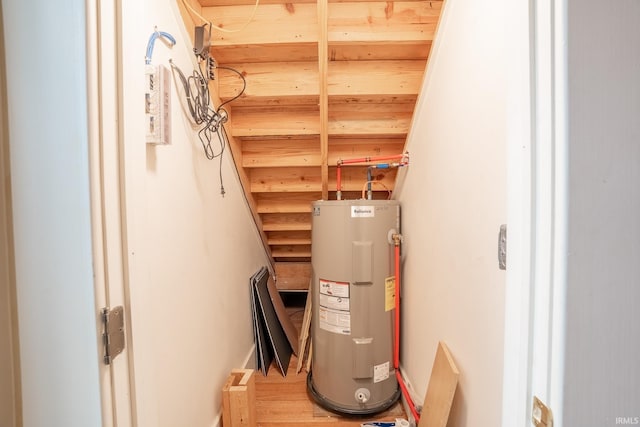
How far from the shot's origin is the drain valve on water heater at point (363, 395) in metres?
1.51

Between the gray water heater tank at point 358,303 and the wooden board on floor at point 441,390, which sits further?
the gray water heater tank at point 358,303

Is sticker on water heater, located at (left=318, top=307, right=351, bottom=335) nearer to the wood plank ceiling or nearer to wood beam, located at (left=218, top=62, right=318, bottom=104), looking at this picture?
the wood plank ceiling

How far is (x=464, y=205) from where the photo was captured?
3.14ft

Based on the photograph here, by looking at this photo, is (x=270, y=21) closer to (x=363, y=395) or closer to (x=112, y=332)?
(x=112, y=332)

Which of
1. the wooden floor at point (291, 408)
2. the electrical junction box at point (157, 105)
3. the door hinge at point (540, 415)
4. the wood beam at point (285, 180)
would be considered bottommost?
the wooden floor at point (291, 408)

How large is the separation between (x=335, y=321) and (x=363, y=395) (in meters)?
0.45

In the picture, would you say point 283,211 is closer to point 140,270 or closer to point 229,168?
point 229,168

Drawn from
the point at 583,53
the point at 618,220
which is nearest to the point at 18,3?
the point at 583,53

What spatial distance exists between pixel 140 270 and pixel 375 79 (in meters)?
1.45

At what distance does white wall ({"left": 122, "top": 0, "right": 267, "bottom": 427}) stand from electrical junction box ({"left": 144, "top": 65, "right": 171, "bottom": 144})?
0.26ft

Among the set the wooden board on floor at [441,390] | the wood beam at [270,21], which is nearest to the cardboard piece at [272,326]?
the wooden board on floor at [441,390]

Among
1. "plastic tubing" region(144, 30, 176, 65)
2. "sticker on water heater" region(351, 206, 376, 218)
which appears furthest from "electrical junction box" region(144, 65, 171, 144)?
"sticker on water heater" region(351, 206, 376, 218)

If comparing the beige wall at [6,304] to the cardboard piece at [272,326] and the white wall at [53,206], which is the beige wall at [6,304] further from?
the cardboard piece at [272,326]

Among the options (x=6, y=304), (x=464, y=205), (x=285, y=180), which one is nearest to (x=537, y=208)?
(x=464, y=205)
